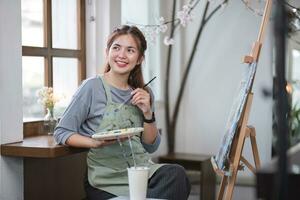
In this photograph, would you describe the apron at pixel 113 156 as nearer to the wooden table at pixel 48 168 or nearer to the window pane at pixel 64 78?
the wooden table at pixel 48 168

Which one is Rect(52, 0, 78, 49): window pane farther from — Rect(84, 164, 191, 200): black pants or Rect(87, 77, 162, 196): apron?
Rect(84, 164, 191, 200): black pants

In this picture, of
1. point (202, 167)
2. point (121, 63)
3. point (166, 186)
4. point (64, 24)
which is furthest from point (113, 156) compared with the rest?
point (202, 167)

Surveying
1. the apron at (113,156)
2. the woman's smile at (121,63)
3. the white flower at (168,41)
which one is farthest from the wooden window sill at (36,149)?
the white flower at (168,41)

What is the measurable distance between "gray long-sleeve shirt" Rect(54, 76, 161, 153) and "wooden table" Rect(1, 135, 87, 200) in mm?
90

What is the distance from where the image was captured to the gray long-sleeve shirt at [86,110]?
212 cm

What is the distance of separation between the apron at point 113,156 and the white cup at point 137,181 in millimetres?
366


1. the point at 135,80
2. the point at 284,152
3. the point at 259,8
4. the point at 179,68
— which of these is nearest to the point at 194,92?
the point at 179,68

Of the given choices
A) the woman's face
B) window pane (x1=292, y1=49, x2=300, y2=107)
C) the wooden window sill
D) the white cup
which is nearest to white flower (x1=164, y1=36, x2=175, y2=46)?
window pane (x1=292, y1=49, x2=300, y2=107)

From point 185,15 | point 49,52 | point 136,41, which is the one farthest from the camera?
point 185,15

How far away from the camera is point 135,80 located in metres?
2.29

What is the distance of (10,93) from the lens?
2.23 meters

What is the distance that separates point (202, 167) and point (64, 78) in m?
1.18

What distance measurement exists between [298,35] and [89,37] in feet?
4.89

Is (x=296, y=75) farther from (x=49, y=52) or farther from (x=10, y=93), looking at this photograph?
(x=10, y=93)
